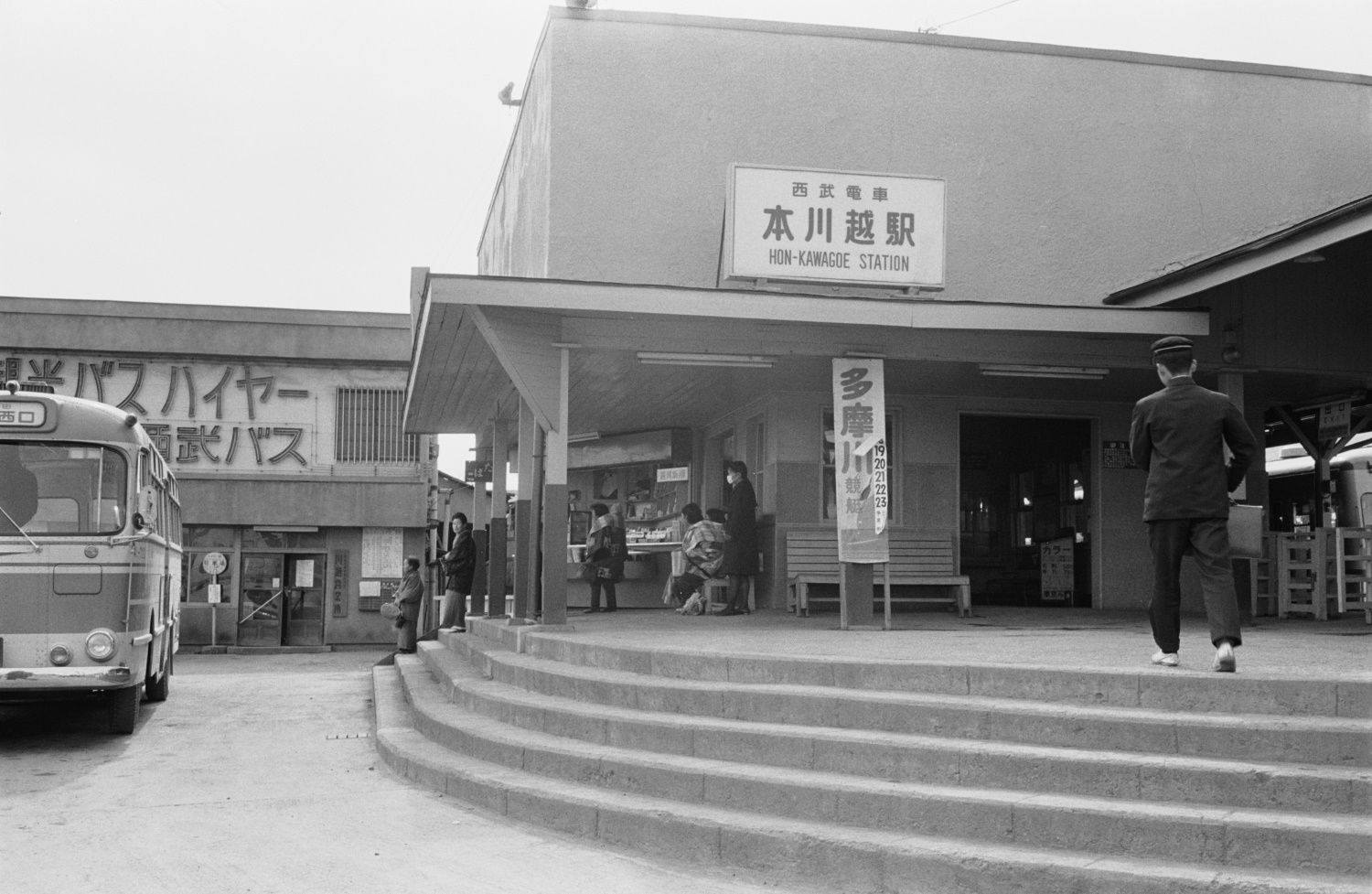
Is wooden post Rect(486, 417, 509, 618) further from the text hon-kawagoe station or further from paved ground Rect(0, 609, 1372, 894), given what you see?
paved ground Rect(0, 609, 1372, 894)

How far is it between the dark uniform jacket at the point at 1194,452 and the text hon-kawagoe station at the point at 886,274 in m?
4.28

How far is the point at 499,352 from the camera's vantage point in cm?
1111

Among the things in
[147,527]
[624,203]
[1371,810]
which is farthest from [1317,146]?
[147,527]

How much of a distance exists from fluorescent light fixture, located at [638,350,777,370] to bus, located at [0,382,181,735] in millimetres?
4589

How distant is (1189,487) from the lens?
698 cm

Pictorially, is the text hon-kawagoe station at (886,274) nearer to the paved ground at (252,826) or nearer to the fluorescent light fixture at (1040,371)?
the fluorescent light fixture at (1040,371)

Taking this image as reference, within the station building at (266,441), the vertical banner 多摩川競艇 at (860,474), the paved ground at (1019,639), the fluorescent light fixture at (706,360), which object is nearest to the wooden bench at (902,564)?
the paved ground at (1019,639)

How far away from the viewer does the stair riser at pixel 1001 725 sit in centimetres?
613

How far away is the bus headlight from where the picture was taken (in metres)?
10.1

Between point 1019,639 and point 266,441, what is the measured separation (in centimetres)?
2402

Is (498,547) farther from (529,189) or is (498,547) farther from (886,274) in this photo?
(886,274)

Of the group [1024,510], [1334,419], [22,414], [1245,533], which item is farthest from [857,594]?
[1024,510]

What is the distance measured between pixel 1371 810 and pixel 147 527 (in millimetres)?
9259

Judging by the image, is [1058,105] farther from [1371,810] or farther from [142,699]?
[142,699]
